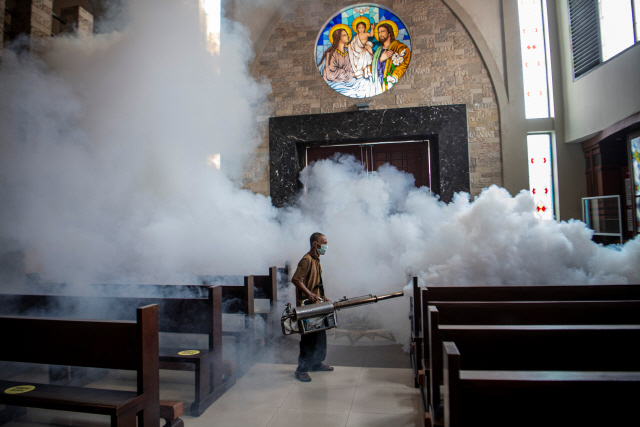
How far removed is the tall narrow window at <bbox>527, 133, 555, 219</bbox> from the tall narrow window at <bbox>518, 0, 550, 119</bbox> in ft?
1.24

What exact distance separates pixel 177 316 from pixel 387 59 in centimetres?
528

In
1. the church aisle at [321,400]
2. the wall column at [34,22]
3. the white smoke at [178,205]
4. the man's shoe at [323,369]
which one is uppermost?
the wall column at [34,22]

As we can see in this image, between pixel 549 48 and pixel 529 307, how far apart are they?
5.34 metres

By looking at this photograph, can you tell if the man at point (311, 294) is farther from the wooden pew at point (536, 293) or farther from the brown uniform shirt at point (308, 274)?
the wooden pew at point (536, 293)

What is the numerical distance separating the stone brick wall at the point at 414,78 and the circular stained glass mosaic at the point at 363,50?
0.14m

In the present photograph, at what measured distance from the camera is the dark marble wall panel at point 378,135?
242 inches

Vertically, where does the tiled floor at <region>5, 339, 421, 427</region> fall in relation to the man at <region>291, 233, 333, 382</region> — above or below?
below

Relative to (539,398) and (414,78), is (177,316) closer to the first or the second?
(539,398)

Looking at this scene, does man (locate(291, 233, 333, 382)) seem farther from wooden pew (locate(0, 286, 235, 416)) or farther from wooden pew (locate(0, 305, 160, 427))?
wooden pew (locate(0, 305, 160, 427))

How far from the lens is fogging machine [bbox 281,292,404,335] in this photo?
3023mm

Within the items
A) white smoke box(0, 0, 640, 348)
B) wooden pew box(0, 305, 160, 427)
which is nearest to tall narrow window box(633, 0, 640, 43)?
white smoke box(0, 0, 640, 348)

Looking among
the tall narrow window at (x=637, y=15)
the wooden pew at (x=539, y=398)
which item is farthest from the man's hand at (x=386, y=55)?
the wooden pew at (x=539, y=398)

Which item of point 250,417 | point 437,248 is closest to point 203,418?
point 250,417

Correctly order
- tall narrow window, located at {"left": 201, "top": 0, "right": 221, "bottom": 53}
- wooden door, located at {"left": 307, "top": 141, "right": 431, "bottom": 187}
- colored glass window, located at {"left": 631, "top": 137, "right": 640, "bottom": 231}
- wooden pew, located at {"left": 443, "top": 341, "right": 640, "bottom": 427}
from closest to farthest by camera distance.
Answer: wooden pew, located at {"left": 443, "top": 341, "right": 640, "bottom": 427} < colored glass window, located at {"left": 631, "top": 137, "right": 640, "bottom": 231} < tall narrow window, located at {"left": 201, "top": 0, "right": 221, "bottom": 53} < wooden door, located at {"left": 307, "top": 141, "right": 431, "bottom": 187}
